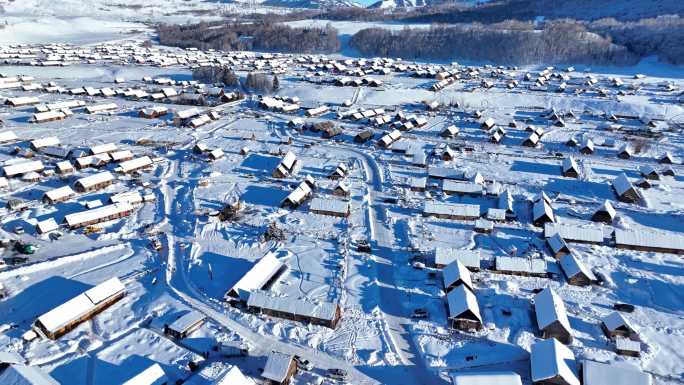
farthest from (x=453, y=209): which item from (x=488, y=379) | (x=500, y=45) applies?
(x=500, y=45)

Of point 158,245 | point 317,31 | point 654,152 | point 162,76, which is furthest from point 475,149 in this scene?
point 317,31

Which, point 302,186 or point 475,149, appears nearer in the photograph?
point 302,186

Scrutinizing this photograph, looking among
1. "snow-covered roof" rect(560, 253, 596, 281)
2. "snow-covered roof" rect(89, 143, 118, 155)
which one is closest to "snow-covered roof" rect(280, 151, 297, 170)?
"snow-covered roof" rect(89, 143, 118, 155)

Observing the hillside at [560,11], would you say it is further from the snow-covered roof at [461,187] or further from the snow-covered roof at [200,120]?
the snow-covered roof at [461,187]

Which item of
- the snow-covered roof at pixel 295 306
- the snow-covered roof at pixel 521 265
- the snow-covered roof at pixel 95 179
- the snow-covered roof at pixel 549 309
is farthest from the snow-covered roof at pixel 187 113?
the snow-covered roof at pixel 549 309

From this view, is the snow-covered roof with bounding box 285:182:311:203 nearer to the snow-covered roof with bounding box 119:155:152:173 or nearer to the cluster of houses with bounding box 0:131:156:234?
the cluster of houses with bounding box 0:131:156:234

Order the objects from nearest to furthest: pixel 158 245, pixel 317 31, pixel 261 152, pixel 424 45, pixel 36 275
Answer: pixel 36 275
pixel 158 245
pixel 261 152
pixel 424 45
pixel 317 31

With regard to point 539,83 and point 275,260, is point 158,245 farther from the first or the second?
point 539,83
